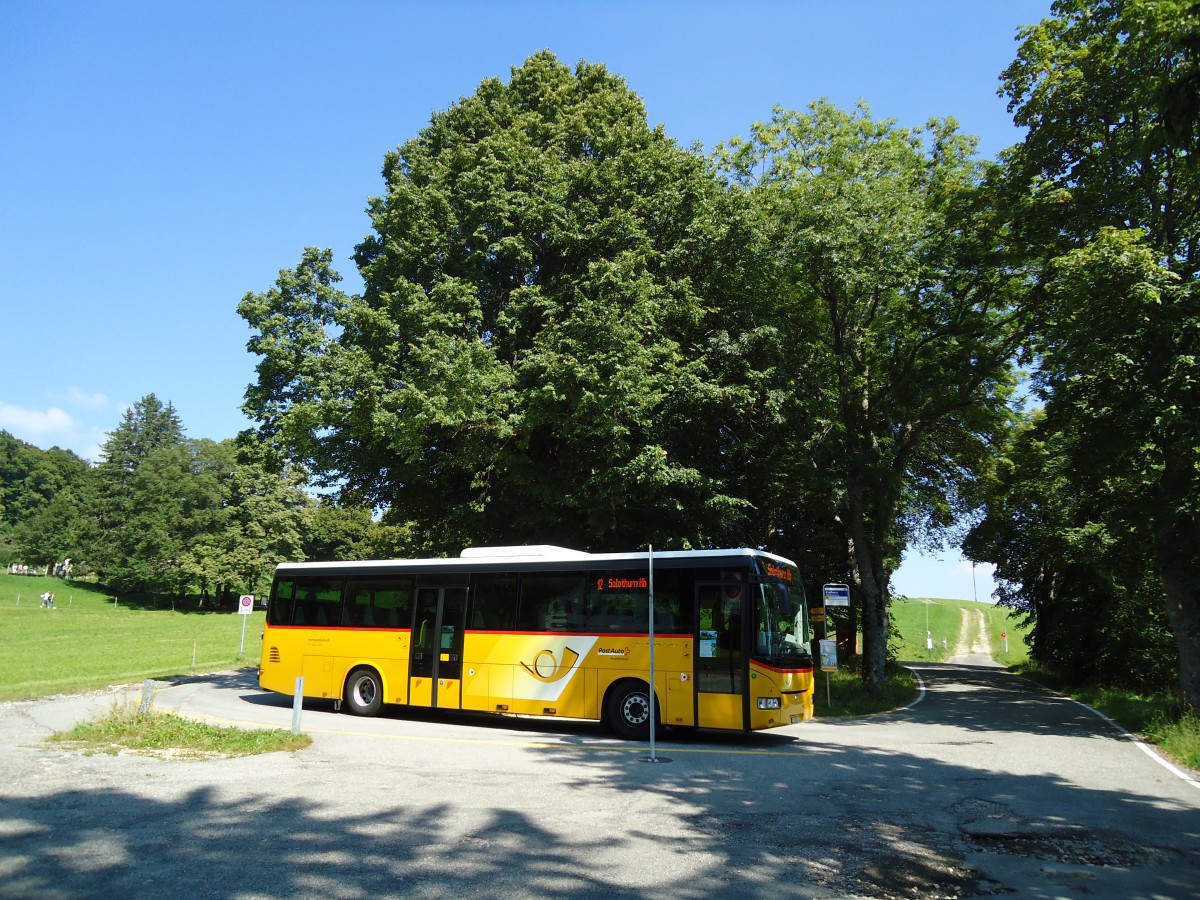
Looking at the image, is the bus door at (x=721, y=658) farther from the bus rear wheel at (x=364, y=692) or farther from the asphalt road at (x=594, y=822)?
the bus rear wheel at (x=364, y=692)

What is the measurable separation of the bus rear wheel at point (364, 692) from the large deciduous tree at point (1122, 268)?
15712 millimetres

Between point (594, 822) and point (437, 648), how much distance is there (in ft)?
30.9

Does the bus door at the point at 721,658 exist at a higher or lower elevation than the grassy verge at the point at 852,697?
higher

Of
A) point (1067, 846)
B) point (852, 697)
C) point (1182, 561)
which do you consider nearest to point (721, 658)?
point (1067, 846)

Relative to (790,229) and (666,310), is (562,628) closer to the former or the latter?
(666,310)

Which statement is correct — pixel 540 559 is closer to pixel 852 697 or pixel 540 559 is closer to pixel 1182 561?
pixel 852 697

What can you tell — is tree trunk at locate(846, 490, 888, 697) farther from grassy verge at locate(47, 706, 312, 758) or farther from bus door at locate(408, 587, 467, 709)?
grassy verge at locate(47, 706, 312, 758)

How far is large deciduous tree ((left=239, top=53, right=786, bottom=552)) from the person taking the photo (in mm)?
18156

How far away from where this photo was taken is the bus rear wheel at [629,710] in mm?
13586

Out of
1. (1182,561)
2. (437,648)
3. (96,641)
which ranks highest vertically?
(1182,561)

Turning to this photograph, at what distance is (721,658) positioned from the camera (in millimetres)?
13031

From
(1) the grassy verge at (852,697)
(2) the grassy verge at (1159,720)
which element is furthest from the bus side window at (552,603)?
(2) the grassy verge at (1159,720)

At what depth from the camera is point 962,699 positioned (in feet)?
75.8

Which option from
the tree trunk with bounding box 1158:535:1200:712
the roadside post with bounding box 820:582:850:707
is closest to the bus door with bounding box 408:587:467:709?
the roadside post with bounding box 820:582:850:707
